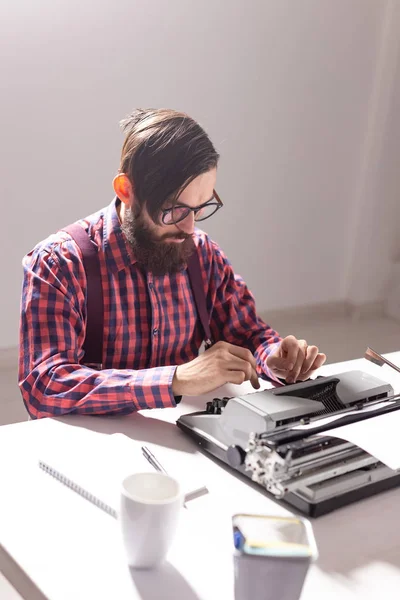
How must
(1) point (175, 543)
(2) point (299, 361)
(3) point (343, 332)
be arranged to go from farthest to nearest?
(3) point (343, 332)
(2) point (299, 361)
(1) point (175, 543)

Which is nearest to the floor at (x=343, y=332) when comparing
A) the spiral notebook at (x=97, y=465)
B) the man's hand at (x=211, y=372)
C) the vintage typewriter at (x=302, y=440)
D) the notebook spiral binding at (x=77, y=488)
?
the man's hand at (x=211, y=372)

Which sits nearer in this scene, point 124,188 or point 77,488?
point 77,488

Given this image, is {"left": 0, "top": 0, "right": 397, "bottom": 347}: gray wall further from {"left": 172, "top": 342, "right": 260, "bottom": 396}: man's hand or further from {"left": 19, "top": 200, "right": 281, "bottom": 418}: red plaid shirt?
{"left": 172, "top": 342, "right": 260, "bottom": 396}: man's hand

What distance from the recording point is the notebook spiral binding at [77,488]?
120 centimetres

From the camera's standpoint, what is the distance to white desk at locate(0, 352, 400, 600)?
40.9 inches

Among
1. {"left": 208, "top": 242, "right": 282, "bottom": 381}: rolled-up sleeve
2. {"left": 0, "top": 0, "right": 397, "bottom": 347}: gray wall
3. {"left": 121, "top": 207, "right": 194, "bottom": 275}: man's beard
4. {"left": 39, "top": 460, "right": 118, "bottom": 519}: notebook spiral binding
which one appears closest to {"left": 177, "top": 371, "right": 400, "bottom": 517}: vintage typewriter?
{"left": 39, "top": 460, "right": 118, "bottom": 519}: notebook spiral binding

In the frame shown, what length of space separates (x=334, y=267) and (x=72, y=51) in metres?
2.34

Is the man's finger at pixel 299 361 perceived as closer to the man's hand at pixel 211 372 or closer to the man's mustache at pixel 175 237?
the man's hand at pixel 211 372

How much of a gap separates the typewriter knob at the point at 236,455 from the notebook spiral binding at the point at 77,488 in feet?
0.77

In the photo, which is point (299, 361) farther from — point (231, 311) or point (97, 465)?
point (97, 465)

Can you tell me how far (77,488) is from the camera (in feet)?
4.12

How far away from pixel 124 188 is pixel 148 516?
3.27ft

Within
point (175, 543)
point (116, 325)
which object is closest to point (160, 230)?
point (116, 325)

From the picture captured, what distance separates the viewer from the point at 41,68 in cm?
341
